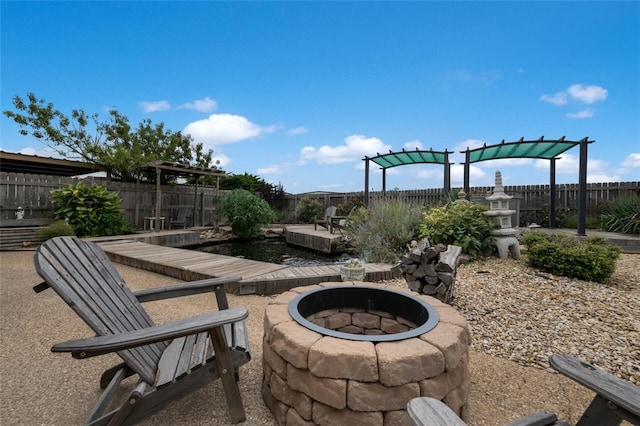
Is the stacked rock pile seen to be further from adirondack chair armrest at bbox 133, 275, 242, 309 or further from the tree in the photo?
the tree

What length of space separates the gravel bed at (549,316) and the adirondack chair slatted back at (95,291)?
2.17m

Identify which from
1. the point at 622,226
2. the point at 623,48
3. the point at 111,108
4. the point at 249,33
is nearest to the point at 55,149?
the point at 111,108

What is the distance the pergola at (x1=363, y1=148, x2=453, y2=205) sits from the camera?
8.34 meters

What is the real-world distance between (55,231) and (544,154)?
39.9 feet

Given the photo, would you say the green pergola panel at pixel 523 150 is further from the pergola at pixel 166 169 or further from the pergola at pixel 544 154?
the pergola at pixel 166 169

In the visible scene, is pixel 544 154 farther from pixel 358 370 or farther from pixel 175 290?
pixel 175 290

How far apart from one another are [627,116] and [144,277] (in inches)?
332

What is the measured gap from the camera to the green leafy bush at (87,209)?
6.84 m

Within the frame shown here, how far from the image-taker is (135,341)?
108 centimetres

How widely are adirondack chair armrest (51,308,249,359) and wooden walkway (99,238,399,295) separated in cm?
221

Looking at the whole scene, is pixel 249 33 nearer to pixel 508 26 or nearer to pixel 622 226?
pixel 508 26

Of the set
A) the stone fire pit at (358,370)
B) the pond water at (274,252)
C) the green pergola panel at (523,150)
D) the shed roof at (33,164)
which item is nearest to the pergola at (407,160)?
the green pergola panel at (523,150)

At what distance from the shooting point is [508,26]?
451 cm

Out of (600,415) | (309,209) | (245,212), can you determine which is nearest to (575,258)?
(600,415)
